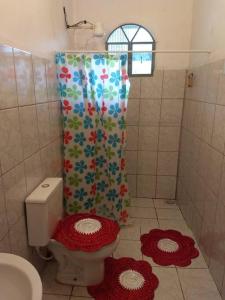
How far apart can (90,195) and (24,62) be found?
1.31 metres

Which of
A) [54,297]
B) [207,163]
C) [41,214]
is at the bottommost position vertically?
[54,297]

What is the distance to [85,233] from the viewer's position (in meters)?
1.60

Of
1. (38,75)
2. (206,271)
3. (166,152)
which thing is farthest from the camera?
(166,152)

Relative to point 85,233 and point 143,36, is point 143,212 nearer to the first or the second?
point 85,233

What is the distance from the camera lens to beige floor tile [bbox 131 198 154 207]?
2.82 m

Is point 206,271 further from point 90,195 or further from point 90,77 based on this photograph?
point 90,77

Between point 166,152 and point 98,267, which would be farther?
point 166,152

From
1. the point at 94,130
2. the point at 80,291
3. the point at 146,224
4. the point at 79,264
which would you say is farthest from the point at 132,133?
the point at 80,291

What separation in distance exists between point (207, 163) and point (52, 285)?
1469mm

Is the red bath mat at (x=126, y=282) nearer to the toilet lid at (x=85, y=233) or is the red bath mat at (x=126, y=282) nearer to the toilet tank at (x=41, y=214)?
the toilet lid at (x=85, y=233)

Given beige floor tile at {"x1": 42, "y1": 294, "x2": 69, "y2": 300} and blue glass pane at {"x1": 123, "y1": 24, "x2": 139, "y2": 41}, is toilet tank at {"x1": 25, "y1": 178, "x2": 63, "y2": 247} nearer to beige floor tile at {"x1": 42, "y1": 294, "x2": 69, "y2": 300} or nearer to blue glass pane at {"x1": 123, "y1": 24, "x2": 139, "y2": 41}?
beige floor tile at {"x1": 42, "y1": 294, "x2": 69, "y2": 300}

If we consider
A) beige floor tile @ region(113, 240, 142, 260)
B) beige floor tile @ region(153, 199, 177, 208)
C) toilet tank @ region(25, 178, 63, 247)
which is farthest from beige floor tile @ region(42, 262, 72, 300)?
beige floor tile @ region(153, 199, 177, 208)

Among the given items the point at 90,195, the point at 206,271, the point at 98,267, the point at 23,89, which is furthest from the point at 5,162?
the point at 206,271

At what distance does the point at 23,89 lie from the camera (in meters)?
1.42
